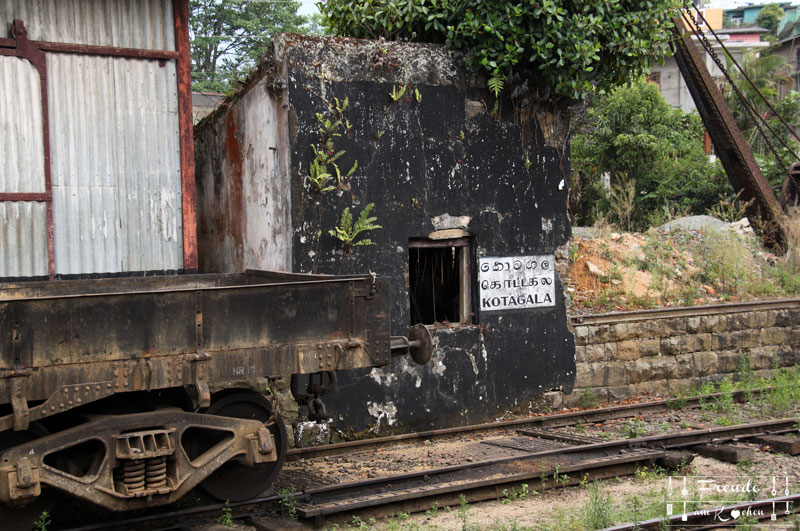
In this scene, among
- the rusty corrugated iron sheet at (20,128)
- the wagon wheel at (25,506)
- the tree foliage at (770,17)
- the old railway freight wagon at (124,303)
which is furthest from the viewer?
the tree foliage at (770,17)

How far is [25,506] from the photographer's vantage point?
17.6 feet

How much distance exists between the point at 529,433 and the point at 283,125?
4.44 metres

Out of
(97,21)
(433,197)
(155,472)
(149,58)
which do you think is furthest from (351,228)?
(155,472)

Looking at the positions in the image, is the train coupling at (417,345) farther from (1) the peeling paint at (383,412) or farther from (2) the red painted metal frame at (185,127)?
(2) the red painted metal frame at (185,127)

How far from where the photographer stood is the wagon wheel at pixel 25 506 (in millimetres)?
5363

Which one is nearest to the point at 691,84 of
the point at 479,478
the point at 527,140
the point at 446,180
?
the point at 527,140

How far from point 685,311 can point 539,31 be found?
15.4 feet

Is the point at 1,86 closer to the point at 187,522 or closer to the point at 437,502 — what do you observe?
the point at 187,522

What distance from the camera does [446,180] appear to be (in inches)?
371

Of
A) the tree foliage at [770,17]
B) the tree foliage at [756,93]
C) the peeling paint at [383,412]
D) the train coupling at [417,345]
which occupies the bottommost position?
the peeling paint at [383,412]

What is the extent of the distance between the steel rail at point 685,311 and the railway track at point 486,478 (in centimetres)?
220

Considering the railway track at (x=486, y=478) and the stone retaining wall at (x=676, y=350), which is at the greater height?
the stone retaining wall at (x=676, y=350)

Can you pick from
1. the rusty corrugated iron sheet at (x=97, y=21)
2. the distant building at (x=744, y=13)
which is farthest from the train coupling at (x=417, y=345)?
the distant building at (x=744, y=13)

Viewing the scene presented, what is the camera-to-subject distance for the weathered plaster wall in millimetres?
8734
